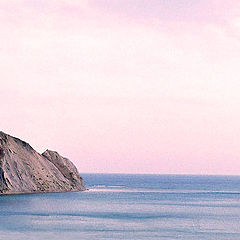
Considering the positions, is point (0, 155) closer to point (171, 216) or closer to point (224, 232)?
point (171, 216)

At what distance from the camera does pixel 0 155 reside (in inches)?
7490

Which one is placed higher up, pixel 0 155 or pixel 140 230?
pixel 0 155

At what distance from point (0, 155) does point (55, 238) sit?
10234 centimetres

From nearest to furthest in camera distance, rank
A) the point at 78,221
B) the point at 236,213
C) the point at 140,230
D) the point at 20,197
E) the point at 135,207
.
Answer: the point at 140,230, the point at 78,221, the point at 236,213, the point at 135,207, the point at 20,197

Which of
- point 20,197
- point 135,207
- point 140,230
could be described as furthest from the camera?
point 20,197

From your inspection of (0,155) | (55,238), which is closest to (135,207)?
(0,155)

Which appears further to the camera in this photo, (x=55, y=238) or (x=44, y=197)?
(x=44, y=197)

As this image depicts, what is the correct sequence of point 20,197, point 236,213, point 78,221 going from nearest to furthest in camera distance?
point 78,221 < point 236,213 < point 20,197

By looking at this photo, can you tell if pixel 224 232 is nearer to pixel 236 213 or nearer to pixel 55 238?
pixel 55 238

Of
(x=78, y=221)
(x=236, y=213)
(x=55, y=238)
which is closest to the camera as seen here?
(x=55, y=238)

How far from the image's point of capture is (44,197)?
613 ft

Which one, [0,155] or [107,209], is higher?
[0,155]

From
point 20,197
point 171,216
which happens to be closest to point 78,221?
point 171,216

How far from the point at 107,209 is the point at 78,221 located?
32.7m
